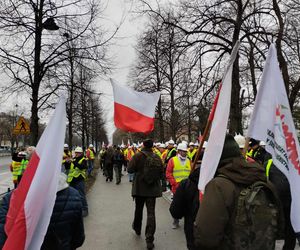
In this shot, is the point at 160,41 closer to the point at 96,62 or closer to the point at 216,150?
the point at 96,62

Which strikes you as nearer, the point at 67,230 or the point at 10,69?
the point at 67,230

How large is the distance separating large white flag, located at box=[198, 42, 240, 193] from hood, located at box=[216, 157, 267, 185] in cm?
13

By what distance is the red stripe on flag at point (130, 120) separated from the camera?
5.75 meters

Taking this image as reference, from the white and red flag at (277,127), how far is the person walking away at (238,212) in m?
0.40

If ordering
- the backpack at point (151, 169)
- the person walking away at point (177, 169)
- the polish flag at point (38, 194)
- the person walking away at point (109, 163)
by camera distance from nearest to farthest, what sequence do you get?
1. the polish flag at point (38, 194)
2. the backpack at point (151, 169)
3. the person walking away at point (177, 169)
4. the person walking away at point (109, 163)

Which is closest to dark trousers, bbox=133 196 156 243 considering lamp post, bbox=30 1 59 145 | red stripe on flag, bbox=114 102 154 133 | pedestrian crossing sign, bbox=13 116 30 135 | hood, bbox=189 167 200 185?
red stripe on flag, bbox=114 102 154 133

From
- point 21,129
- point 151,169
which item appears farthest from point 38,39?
point 151,169

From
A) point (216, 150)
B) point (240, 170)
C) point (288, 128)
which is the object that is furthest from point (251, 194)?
point (288, 128)

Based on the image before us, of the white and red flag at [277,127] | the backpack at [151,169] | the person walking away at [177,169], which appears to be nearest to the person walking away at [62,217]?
the white and red flag at [277,127]

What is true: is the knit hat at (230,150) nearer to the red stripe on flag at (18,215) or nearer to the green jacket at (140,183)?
the red stripe on flag at (18,215)

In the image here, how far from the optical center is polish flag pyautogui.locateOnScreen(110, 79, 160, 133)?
5762 mm

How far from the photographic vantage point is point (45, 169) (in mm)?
3076

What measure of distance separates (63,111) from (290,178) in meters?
2.00

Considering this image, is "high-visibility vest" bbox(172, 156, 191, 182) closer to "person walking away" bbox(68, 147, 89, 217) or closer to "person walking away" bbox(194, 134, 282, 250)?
"person walking away" bbox(68, 147, 89, 217)
